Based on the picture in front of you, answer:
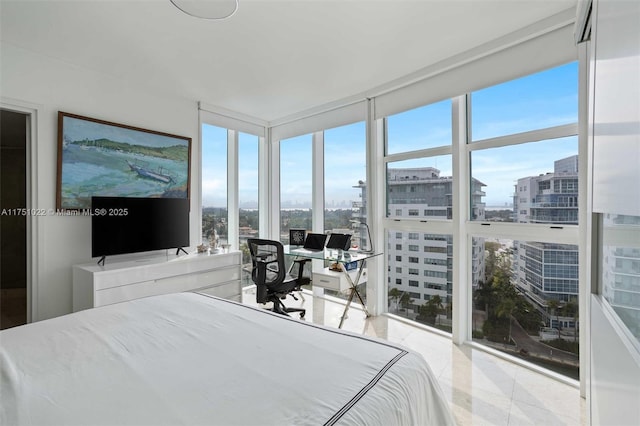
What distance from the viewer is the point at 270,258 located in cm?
335

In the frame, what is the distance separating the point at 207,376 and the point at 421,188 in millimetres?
2956

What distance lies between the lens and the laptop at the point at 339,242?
146 inches

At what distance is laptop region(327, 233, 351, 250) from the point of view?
12.1 feet

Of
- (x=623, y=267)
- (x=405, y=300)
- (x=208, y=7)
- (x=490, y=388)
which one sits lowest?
(x=490, y=388)

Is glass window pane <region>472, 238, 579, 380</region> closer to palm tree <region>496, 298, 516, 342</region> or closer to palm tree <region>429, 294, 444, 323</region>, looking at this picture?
palm tree <region>496, 298, 516, 342</region>

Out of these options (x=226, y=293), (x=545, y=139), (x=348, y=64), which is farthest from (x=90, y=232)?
(x=545, y=139)

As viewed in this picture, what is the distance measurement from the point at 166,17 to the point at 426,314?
3731mm

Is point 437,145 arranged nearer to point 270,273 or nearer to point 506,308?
point 506,308

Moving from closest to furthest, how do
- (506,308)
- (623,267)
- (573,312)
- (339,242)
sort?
(623,267), (573,312), (506,308), (339,242)

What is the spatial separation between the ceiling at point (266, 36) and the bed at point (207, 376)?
2183 mm

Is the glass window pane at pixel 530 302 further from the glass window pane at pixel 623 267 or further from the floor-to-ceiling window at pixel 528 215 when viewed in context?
the glass window pane at pixel 623 267

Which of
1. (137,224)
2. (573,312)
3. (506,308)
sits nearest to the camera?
(573,312)

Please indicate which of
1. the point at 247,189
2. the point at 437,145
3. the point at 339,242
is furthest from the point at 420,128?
the point at 247,189

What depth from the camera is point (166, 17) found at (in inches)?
87.8
